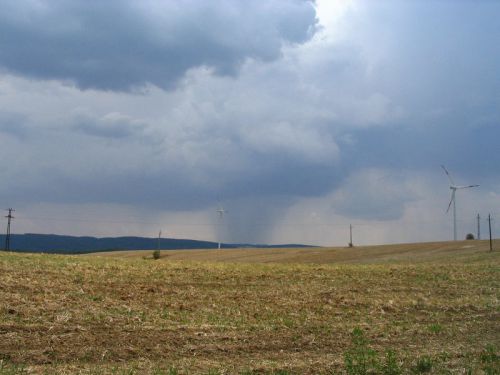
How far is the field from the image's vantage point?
12.7 metres

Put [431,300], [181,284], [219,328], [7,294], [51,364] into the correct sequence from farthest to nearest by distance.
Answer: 1. [181,284]
2. [431,300]
3. [7,294]
4. [219,328]
5. [51,364]

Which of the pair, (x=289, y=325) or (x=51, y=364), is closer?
(x=51, y=364)

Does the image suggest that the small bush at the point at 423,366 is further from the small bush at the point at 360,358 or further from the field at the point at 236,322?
the small bush at the point at 360,358

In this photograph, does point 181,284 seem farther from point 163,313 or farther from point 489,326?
point 489,326

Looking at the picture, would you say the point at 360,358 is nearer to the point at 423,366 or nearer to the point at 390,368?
the point at 390,368

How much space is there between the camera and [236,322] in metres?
18.3

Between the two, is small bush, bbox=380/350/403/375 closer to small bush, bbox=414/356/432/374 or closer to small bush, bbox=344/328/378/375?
small bush, bbox=344/328/378/375

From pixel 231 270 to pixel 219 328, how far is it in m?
17.1

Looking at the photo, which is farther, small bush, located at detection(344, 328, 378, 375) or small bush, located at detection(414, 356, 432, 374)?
small bush, located at detection(414, 356, 432, 374)

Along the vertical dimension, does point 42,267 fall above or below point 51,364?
above

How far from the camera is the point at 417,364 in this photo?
12344 mm

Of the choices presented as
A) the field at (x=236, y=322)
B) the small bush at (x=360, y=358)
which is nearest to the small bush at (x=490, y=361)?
the field at (x=236, y=322)

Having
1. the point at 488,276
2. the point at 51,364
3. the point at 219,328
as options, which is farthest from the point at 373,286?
the point at 51,364

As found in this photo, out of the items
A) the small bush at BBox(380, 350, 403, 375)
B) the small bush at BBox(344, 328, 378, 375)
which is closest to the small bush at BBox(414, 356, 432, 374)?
the small bush at BBox(380, 350, 403, 375)
